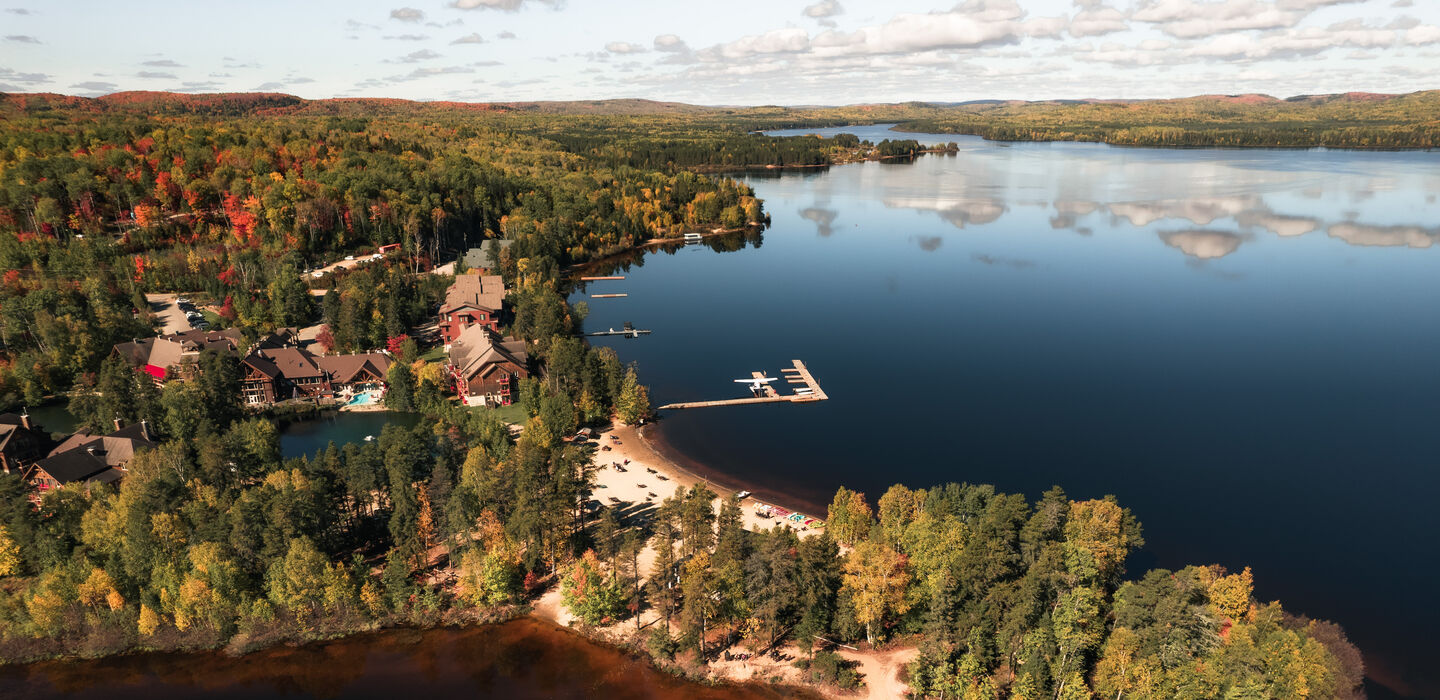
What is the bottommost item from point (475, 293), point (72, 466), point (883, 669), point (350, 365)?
point (883, 669)

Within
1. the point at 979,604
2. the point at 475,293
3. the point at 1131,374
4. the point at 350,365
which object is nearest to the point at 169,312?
the point at 475,293

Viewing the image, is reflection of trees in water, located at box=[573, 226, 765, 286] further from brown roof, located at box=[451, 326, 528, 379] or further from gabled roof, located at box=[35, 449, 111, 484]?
gabled roof, located at box=[35, 449, 111, 484]

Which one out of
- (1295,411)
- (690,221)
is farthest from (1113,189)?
(1295,411)

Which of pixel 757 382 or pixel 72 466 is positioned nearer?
pixel 72 466

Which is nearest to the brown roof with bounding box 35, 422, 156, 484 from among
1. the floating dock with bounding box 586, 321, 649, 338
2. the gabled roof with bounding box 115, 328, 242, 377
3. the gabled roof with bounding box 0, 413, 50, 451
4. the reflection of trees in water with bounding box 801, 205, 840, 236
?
the gabled roof with bounding box 0, 413, 50, 451

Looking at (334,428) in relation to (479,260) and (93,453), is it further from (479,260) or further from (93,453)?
(479,260)

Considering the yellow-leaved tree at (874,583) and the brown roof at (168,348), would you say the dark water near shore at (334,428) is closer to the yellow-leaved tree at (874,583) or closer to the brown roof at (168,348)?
the brown roof at (168,348)
